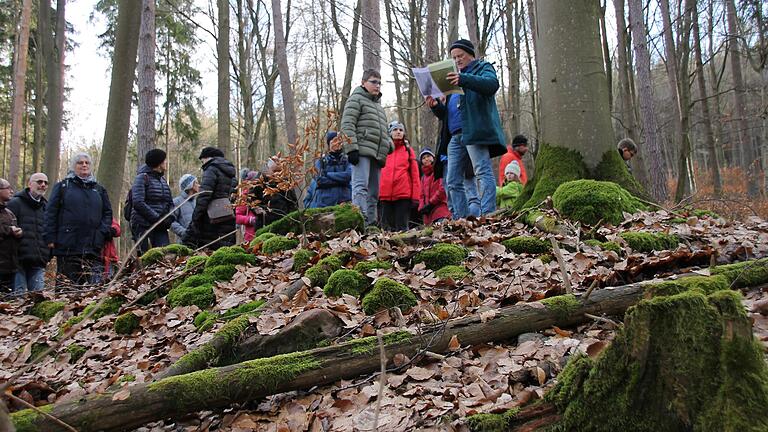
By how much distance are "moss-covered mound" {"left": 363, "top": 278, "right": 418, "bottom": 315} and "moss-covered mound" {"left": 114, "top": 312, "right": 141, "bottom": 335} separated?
212 centimetres

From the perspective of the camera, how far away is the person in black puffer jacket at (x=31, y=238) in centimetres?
711

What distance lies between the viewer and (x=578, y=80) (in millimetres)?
5328

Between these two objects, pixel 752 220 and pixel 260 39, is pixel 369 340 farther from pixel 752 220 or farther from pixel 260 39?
pixel 260 39

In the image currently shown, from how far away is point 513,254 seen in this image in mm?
4055

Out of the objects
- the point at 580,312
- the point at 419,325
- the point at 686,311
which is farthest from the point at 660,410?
the point at 419,325

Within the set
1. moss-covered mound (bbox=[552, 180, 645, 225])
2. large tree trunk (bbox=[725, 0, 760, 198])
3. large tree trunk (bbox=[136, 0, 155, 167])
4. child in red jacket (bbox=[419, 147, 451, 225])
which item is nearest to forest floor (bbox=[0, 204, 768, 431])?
moss-covered mound (bbox=[552, 180, 645, 225])

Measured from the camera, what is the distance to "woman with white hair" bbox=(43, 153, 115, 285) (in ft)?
22.6

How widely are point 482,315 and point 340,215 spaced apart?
10.3 feet

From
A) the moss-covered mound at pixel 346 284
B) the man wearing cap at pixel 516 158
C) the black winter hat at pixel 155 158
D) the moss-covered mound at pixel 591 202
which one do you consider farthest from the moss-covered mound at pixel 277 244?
the man wearing cap at pixel 516 158

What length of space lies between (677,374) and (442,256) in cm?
257

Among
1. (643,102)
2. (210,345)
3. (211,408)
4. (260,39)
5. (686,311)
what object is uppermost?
(260,39)

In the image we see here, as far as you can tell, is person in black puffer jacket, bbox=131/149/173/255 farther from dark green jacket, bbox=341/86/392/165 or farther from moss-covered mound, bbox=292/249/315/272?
moss-covered mound, bbox=292/249/315/272

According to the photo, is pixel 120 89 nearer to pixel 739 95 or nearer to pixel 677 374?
pixel 677 374

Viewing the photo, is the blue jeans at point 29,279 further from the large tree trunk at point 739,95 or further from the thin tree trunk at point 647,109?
the large tree trunk at point 739,95
